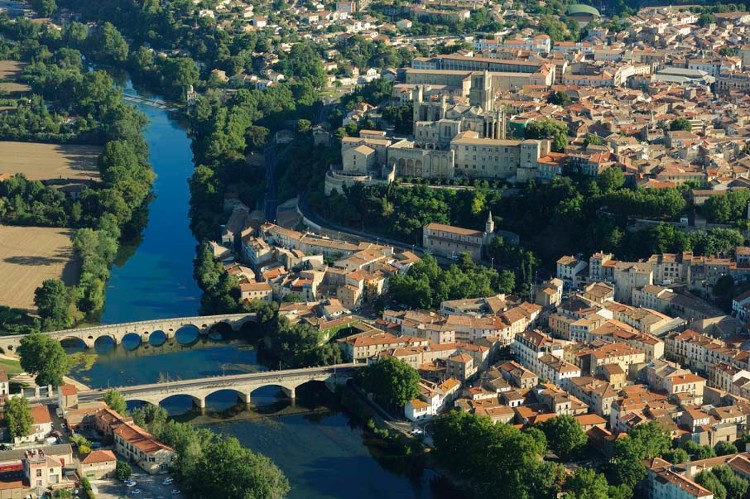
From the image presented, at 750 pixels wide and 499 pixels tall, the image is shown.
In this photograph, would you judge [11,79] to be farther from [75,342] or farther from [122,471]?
[122,471]

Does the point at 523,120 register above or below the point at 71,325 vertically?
above

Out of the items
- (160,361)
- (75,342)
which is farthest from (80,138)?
(160,361)

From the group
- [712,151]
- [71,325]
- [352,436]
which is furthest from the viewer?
[712,151]

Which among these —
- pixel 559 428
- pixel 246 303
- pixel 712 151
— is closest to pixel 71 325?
pixel 246 303

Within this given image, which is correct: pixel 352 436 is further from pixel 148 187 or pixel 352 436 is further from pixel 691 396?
pixel 148 187

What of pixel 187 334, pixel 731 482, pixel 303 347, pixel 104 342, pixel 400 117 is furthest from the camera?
pixel 400 117

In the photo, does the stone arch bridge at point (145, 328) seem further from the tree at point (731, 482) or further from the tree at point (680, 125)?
the tree at point (680, 125)
